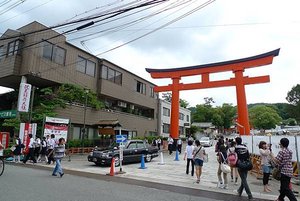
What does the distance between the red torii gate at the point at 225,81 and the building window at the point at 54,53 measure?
9.23 meters

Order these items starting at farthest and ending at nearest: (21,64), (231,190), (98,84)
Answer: (98,84) < (21,64) < (231,190)

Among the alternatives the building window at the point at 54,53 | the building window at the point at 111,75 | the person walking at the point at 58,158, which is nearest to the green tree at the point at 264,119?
the building window at the point at 111,75

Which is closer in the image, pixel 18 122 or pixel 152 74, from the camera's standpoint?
pixel 18 122

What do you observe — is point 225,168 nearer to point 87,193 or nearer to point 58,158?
point 87,193

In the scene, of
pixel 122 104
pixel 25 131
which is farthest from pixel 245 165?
pixel 122 104

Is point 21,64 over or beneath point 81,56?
beneath

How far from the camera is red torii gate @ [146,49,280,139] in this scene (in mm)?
22547

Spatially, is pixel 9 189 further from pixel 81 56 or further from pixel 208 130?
pixel 208 130

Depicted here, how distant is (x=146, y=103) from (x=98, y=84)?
10663mm

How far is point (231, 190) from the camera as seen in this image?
30.6 feet

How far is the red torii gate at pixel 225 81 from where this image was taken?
2255 cm

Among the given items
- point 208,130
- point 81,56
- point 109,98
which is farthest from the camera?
point 208,130

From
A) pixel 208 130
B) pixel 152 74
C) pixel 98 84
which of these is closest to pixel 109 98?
pixel 98 84

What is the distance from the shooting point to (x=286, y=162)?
22.1 ft
